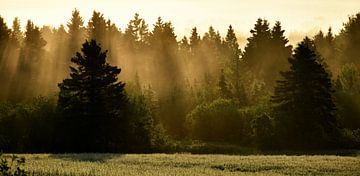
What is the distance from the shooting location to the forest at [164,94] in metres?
73.9

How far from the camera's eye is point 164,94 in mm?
111062

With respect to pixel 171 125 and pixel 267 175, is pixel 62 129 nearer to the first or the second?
pixel 171 125

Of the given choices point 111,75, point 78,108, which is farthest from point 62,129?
point 111,75

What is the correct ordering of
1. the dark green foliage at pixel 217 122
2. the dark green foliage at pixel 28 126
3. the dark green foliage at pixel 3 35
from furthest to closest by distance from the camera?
the dark green foliage at pixel 3 35 < the dark green foliage at pixel 217 122 < the dark green foliage at pixel 28 126

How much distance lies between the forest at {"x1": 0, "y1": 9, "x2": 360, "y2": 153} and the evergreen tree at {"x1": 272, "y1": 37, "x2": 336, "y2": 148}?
130 mm

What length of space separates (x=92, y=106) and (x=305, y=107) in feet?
89.1

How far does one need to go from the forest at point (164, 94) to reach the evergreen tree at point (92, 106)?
0.12 meters

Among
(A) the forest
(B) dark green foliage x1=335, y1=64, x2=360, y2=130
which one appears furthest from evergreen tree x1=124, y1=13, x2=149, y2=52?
(B) dark green foliage x1=335, y1=64, x2=360, y2=130

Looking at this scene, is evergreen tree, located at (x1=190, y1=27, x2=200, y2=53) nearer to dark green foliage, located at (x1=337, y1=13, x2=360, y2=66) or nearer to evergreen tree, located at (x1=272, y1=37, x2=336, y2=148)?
dark green foliage, located at (x1=337, y1=13, x2=360, y2=66)

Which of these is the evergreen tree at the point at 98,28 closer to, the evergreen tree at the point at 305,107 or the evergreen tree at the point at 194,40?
the evergreen tree at the point at 194,40

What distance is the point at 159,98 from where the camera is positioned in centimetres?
11012

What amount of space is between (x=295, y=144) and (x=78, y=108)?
27141 millimetres

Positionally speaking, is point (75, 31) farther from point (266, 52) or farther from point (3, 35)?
point (266, 52)

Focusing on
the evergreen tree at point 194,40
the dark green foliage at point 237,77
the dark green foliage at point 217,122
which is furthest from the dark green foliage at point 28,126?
the evergreen tree at point 194,40
